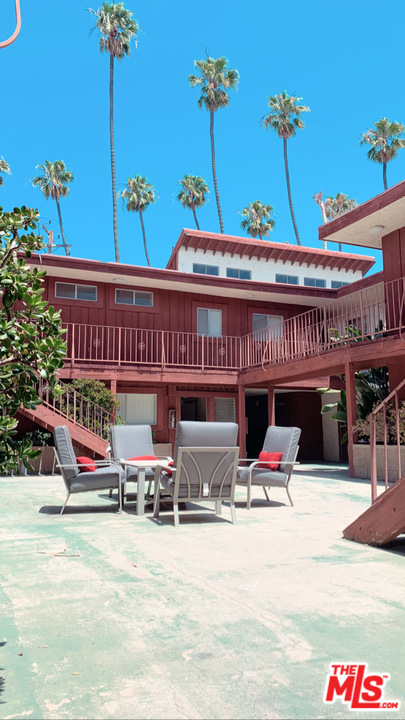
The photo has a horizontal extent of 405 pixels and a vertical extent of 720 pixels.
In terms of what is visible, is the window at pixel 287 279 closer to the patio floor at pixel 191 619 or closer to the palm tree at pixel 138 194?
the palm tree at pixel 138 194

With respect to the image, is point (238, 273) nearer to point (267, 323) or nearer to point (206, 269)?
point (206, 269)

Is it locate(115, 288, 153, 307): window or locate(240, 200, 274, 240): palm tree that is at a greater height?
locate(240, 200, 274, 240): palm tree

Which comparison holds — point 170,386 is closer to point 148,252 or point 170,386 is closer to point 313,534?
point 313,534

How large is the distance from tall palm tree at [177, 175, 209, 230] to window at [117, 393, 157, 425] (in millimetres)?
23227

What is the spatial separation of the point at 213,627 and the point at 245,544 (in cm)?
204

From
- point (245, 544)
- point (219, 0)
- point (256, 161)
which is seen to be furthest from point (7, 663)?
point (256, 161)

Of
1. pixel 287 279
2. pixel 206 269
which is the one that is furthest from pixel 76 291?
pixel 287 279

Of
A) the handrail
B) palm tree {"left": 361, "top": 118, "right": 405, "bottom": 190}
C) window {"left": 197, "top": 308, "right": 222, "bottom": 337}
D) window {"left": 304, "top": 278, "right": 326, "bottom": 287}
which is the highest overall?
palm tree {"left": 361, "top": 118, "right": 405, "bottom": 190}

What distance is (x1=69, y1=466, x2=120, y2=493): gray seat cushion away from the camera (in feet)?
21.7

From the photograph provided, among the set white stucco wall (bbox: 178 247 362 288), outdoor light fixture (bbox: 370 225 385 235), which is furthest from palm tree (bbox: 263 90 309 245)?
outdoor light fixture (bbox: 370 225 385 235)

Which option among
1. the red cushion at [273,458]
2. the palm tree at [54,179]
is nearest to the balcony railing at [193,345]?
the red cushion at [273,458]

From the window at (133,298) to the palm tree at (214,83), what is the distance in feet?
58.5

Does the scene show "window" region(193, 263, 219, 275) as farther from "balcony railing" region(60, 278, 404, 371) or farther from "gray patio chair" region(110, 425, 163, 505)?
"gray patio chair" region(110, 425, 163, 505)

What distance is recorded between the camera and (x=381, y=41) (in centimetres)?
3959
